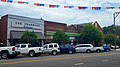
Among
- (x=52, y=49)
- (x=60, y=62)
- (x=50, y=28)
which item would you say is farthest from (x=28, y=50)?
(x=50, y=28)

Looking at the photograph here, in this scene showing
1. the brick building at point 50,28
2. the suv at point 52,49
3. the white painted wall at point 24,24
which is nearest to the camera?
the suv at point 52,49

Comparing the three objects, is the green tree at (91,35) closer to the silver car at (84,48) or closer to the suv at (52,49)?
the silver car at (84,48)

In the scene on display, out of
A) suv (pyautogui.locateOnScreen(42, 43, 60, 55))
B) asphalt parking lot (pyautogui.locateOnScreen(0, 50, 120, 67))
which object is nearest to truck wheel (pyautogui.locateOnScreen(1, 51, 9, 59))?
asphalt parking lot (pyautogui.locateOnScreen(0, 50, 120, 67))

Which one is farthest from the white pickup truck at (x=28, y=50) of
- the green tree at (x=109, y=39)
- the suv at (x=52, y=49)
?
the green tree at (x=109, y=39)

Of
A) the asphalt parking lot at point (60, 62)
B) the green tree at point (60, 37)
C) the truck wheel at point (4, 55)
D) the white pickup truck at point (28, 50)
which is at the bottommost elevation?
the asphalt parking lot at point (60, 62)

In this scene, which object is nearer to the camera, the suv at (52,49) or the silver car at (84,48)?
the suv at (52,49)

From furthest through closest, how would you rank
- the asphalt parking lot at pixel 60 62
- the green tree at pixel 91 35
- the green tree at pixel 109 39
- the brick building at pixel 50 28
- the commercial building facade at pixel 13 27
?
the green tree at pixel 109 39 → the green tree at pixel 91 35 → the brick building at pixel 50 28 → the commercial building facade at pixel 13 27 → the asphalt parking lot at pixel 60 62

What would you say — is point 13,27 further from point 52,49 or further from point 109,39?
point 109,39

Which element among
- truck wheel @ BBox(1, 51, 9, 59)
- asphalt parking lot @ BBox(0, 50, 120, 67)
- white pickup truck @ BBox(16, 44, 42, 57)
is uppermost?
white pickup truck @ BBox(16, 44, 42, 57)

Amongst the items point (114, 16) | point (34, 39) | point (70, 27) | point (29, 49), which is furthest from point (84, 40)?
point (29, 49)

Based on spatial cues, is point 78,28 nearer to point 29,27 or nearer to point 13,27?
point 29,27

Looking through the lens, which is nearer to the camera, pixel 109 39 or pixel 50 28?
pixel 50 28

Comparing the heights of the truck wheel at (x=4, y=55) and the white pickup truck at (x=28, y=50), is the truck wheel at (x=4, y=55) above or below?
below

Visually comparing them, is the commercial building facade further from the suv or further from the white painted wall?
the suv
